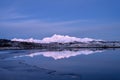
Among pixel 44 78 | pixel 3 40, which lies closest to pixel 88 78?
pixel 44 78

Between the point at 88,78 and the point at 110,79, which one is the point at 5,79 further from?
the point at 110,79

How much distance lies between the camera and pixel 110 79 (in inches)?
593

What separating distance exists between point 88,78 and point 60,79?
70.2 inches

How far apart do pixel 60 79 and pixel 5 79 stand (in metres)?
3.53

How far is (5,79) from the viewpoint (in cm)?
1559

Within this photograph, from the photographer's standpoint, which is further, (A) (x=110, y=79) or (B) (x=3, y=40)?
(B) (x=3, y=40)

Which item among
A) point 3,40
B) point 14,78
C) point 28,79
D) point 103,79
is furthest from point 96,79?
point 3,40

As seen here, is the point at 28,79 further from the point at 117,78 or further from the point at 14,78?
the point at 117,78

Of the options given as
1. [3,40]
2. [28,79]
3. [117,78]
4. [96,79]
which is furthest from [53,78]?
[3,40]

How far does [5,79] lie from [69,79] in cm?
410

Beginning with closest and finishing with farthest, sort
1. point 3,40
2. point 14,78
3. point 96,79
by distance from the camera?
1. point 96,79
2. point 14,78
3. point 3,40

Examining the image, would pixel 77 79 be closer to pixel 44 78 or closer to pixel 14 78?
pixel 44 78

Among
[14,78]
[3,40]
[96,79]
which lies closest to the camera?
[96,79]

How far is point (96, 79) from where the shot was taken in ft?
49.3
